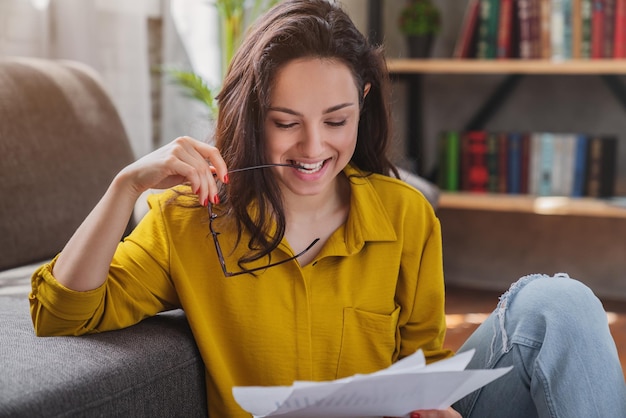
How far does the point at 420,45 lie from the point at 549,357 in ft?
6.43

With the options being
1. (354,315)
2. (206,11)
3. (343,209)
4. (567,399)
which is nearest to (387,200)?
(343,209)

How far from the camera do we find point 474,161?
285cm

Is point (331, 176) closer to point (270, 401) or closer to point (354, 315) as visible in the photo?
point (354, 315)

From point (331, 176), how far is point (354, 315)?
0.18 meters

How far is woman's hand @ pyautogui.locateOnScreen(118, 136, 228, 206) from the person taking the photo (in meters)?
1.00

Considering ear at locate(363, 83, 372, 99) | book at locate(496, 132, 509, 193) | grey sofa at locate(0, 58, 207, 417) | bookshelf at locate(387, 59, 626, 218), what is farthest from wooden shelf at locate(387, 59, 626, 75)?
ear at locate(363, 83, 372, 99)

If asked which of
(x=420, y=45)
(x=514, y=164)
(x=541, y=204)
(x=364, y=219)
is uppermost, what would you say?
(x=420, y=45)

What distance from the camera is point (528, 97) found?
115 inches

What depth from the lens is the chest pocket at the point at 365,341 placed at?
113 cm

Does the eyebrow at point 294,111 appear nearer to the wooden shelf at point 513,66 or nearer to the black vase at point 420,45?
the wooden shelf at point 513,66

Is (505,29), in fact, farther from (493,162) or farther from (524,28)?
(493,162)

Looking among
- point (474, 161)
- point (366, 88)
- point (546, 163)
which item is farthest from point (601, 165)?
point (366, 88)

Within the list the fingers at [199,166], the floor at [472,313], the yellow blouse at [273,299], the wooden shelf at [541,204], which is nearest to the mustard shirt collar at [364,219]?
the yellow blouse at [273,299]

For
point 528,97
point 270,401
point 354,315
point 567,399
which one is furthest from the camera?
point 528,97
